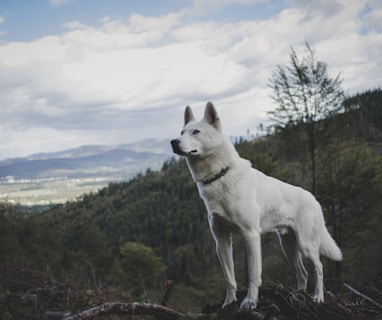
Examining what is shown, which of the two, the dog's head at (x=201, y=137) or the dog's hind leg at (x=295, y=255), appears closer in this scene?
the dog's head at (x=201, y=137)

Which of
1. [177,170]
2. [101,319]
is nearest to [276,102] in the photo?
[101,319]

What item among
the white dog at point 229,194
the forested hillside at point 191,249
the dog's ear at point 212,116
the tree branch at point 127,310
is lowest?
the forested hillside at point 191,249

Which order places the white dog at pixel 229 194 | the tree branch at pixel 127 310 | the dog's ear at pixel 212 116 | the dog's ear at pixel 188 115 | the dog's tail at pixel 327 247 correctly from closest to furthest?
the tree branch at pixel 127 310 < the white dog at pixel 229 194 < the dog's ear at pixel 212 116 < the dog's ear at pixel 188 115 < the dog's tail at pixel 327 247

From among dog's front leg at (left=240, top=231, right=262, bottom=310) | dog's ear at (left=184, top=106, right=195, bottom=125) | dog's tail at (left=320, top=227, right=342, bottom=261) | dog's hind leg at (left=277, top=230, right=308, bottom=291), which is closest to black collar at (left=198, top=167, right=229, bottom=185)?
dog's front leg at (left=240, top=231, right=262, bottom=310)

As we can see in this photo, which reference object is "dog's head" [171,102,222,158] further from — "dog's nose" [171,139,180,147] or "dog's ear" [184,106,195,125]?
"dog's ear" [184,106,195,125]

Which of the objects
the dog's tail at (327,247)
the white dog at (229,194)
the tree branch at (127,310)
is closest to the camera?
the tree branch at (127,310)

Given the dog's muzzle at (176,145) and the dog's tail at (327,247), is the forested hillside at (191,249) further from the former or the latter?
the dog's muzzle at (176,145)

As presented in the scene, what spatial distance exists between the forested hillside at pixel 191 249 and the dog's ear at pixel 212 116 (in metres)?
2.47

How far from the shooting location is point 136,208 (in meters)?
154

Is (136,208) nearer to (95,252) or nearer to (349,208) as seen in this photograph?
(95,252)

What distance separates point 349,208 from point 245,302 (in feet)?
70.6

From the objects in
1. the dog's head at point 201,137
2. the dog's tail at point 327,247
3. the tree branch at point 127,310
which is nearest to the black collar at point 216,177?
the dog's head at point 201,137

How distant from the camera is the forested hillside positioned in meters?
11.7

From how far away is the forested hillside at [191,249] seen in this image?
38.2ft
